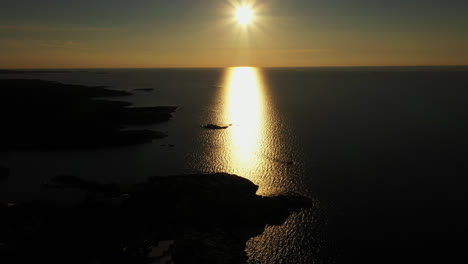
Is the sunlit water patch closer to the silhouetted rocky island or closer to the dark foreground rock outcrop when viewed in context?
the dark foreground rock outcrop

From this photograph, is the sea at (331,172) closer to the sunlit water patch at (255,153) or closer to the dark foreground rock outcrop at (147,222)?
the sunlit water patch at (255,153)

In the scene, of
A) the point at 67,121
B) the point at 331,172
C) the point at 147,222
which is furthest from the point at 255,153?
the point at 67,121

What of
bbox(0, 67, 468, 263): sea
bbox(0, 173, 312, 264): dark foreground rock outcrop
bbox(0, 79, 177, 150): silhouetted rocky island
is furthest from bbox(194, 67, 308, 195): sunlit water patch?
bbox(0, 79, 177, 150): silhouetted rocky island

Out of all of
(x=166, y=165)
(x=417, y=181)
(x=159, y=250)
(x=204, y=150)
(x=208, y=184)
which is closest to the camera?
(x=159, y=250)

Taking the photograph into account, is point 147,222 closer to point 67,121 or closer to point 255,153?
point 255,153

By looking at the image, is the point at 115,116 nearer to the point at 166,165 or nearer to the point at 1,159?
the point at 1,159

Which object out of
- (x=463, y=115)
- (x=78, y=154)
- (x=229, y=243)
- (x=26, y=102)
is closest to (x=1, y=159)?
(x=78, y=154)
